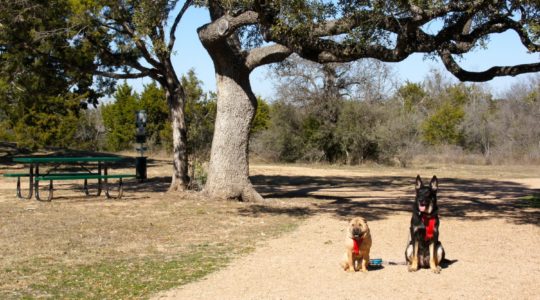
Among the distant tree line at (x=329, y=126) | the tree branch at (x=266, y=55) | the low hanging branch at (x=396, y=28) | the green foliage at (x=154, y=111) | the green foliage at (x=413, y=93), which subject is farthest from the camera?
the green foliage at (x=413, y=93)

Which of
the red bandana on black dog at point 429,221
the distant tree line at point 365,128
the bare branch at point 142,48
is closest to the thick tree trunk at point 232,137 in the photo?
the bare branch at point 142,48

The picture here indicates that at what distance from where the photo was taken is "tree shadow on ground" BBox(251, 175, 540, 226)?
14951mm

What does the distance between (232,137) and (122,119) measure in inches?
1066

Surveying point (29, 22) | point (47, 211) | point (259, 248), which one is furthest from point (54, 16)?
point (259, 248)

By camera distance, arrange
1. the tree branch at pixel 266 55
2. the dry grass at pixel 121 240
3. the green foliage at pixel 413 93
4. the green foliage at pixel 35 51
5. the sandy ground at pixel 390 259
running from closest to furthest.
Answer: the sandy ground at pixel 390 259, the dry grass at pixel 121 240, the tree branch at pixel 266 55, the green foliage at pixel 35 51, the green foliage at pixel 413 93

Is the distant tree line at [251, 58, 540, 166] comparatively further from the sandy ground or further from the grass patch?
the grass patch

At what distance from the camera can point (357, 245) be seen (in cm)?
813

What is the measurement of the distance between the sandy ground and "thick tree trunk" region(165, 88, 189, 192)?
2.77 meters

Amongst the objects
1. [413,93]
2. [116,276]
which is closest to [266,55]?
[116,276]

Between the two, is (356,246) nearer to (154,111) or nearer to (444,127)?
(154,111)

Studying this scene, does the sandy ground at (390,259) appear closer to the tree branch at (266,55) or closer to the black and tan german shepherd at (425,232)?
the black and tan german shepherd at (425,232)

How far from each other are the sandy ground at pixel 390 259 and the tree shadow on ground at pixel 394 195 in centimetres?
4

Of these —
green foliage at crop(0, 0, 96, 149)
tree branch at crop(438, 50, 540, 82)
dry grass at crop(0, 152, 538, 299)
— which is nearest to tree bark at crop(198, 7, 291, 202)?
dry grass at crop(0, 152, 538, 299)

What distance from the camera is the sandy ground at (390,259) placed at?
7402mm
